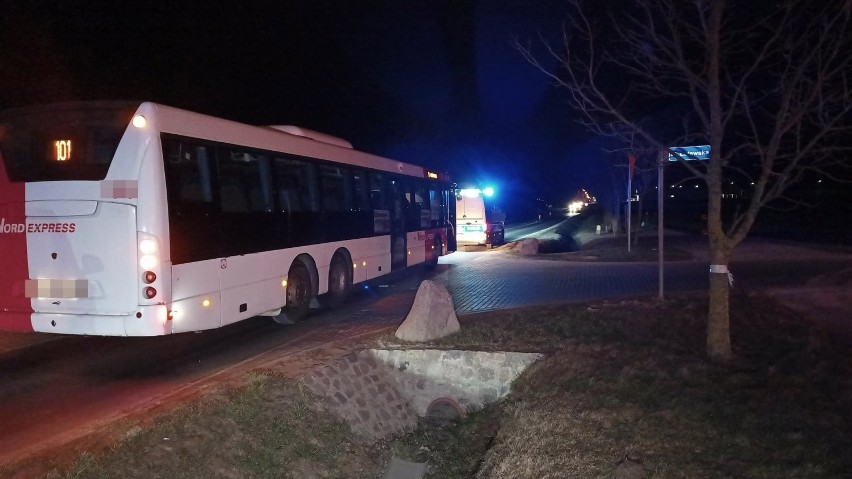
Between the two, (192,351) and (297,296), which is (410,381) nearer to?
(192,351)

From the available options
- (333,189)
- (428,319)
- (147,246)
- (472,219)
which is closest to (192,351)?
(147,246)

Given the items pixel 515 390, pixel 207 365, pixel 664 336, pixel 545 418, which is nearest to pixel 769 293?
pixel 664 336

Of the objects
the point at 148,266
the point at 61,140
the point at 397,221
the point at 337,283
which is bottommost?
the point at 337,283

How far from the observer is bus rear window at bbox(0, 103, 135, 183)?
27.3ft

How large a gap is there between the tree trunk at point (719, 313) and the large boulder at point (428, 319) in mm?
3415

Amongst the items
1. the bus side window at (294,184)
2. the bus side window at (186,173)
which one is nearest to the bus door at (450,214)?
the bus side window at (294,184)

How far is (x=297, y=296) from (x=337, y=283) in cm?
183

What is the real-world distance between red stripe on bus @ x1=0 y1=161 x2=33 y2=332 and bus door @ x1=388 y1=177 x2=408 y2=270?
9318 mm

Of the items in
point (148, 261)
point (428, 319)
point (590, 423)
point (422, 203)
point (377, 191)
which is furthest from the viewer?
point (422, 203)

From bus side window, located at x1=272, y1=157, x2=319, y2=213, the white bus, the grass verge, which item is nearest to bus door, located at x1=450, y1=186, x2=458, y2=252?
bus side window, located at x1=272, y1=157, x2=319, y2=213

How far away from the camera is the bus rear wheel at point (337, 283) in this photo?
44.4 ft

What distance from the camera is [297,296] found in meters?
12.0

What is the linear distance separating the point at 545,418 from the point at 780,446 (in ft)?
6.92

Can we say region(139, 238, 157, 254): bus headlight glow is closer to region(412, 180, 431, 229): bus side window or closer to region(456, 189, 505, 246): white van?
region(412, 180, 431, 229): bus side window
